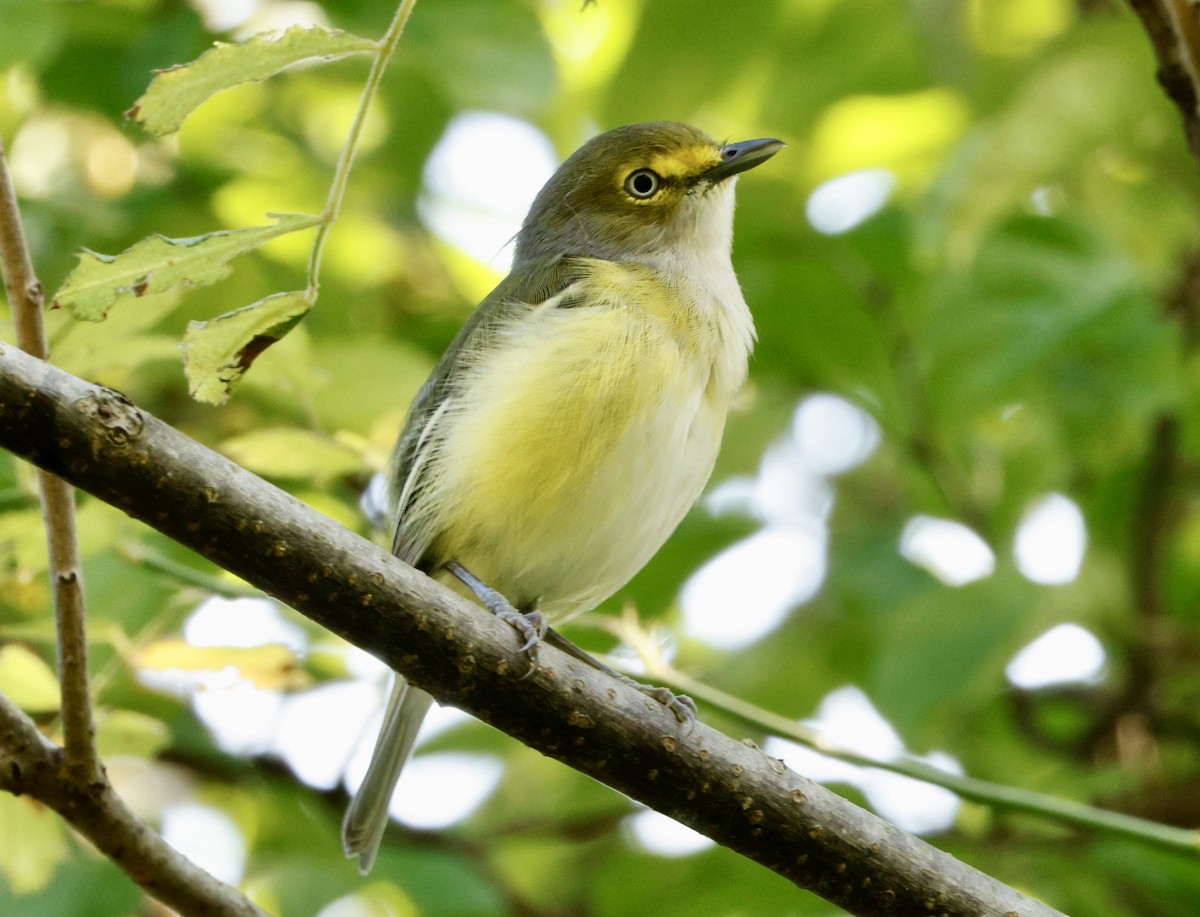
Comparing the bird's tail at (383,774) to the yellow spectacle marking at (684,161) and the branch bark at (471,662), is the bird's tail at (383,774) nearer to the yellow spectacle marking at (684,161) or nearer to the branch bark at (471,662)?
the branch bark at (471,662)

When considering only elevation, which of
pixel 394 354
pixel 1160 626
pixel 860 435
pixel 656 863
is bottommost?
pixel 656 863

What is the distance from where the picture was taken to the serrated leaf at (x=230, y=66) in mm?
2086

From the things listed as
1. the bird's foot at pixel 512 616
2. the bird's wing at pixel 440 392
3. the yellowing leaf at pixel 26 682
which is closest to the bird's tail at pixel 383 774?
the bird's foot at pixel 512 616

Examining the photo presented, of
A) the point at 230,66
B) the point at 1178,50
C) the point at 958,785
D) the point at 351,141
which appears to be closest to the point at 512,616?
the point at 958,785

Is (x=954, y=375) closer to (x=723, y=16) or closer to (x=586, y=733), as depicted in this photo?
(x=723, y=16)

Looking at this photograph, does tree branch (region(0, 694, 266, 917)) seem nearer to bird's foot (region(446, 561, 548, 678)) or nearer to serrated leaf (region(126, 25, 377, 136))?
bird's foot (region(446, 561, 548, 678))

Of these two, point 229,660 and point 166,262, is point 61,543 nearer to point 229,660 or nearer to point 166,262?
point 166,262

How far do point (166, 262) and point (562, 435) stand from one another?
153cm

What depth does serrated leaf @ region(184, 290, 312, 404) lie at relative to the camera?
2.19 metres

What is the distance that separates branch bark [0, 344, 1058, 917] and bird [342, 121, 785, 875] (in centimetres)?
48

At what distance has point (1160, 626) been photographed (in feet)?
15.3

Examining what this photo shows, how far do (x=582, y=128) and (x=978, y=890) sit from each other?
3.29m

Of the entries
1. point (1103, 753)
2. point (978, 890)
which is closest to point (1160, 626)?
point (1103, 753)

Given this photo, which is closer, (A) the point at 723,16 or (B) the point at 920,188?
(A) the point at 723,16
